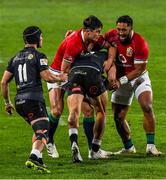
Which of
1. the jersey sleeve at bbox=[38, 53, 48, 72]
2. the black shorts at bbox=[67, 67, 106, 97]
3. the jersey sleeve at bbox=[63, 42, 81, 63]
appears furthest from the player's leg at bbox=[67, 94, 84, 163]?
the jersey sleeve at bbox=[38, 53, 48, 72]

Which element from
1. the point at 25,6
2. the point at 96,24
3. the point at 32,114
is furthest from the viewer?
the point at 25,6

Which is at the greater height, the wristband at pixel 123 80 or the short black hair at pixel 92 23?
the short black hair at pixel 92 23

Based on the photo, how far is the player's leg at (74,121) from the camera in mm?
14516

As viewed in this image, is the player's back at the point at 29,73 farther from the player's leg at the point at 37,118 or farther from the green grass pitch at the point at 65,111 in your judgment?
the green grass pitch at the point at 65,111

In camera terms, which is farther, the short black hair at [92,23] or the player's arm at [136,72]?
the player's arm at [136,72]

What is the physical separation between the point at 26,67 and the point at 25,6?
31.4 meters

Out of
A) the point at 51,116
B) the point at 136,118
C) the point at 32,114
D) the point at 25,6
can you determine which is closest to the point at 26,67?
the point at 32,114

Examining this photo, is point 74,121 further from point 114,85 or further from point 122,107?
point 122,107

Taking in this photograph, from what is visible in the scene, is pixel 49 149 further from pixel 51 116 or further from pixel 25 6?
pixel 25 6

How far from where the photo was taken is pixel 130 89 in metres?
16.5

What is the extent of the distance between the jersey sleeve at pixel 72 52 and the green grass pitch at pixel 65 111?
1.62m

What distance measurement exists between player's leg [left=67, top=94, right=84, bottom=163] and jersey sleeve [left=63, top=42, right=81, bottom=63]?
0.64 meters

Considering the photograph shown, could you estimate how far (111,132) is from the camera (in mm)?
18641

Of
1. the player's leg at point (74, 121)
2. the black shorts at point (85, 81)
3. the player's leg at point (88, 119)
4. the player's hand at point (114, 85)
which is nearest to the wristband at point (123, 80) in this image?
the player's hand at point (114, 85)
